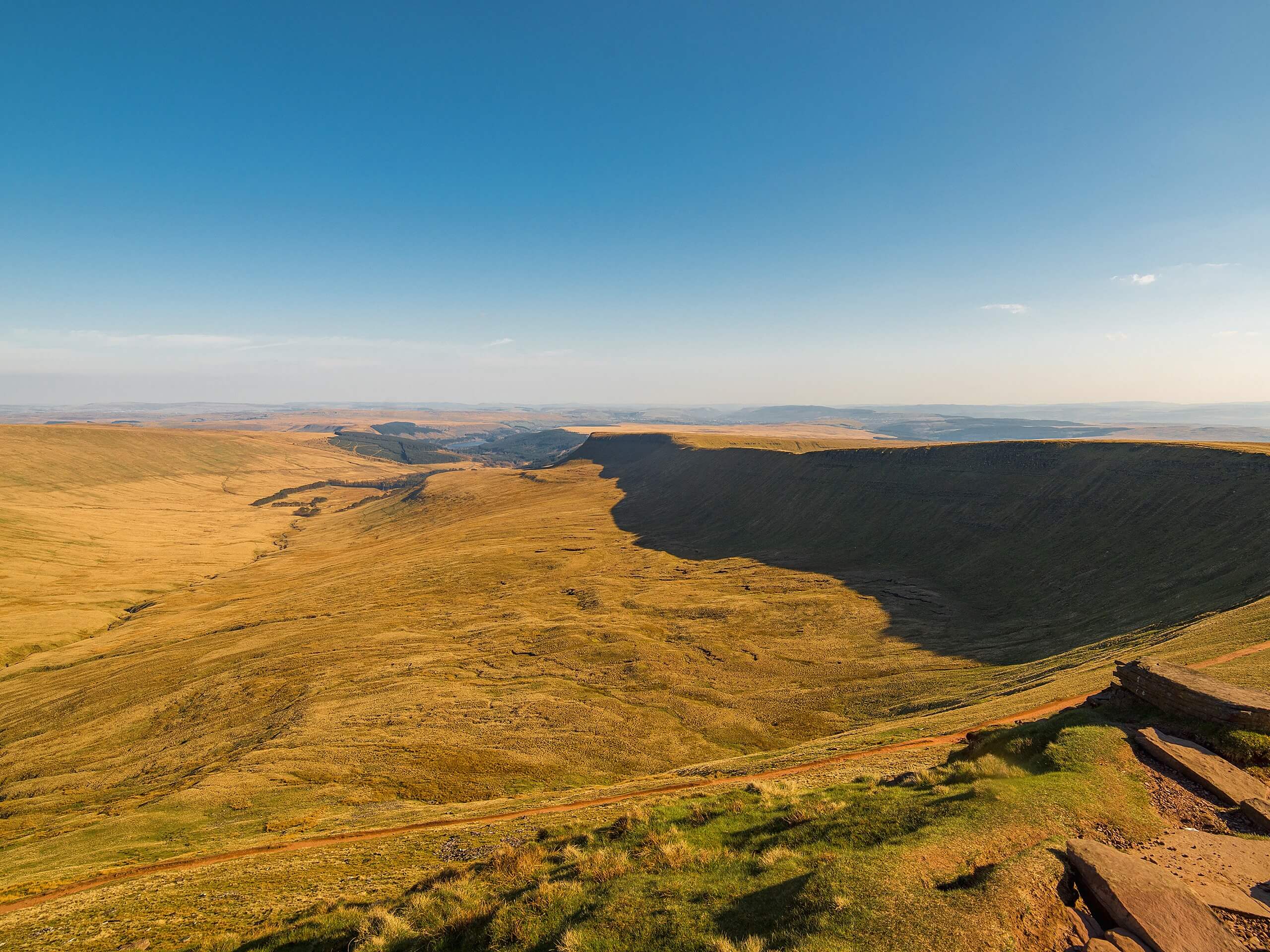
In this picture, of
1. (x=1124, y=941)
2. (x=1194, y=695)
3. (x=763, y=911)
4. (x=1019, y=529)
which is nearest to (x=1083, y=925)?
(x=1124, y=941)

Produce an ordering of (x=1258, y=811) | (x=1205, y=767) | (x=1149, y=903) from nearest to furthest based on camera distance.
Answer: (x=1149, y=903) < (x=1258, y=811) < (x=1205, y=767)

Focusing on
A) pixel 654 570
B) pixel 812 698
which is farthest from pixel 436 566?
pixel 812 698

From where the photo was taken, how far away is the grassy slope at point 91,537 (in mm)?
78250

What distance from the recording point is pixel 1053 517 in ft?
217

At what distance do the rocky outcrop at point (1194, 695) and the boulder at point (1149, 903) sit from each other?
9.46m

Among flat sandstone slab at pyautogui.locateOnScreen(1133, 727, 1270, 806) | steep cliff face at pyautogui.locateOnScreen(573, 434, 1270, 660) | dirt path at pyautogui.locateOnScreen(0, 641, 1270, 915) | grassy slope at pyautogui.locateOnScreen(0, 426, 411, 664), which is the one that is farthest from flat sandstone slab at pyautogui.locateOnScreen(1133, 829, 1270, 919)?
grassy slope at pyautogui.locateOnScreen(0, 426, 411, 664)

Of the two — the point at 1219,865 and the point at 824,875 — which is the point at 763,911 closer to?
the point at 824,875

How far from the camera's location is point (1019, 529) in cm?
6812

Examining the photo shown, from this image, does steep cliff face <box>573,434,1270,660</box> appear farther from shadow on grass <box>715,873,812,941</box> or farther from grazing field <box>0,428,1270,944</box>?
shadow on grass <box>715,873,812,941</box>

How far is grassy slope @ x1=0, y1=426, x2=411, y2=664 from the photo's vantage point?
7825 centimetres

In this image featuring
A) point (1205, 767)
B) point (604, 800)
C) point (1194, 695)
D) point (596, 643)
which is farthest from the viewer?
point (596, 643)

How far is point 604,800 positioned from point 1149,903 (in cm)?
2014

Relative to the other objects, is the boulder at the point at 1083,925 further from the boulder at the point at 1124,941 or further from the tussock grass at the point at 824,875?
the tussock grass at the point at 824,875

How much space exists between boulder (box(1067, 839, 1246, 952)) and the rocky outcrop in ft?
31.0
